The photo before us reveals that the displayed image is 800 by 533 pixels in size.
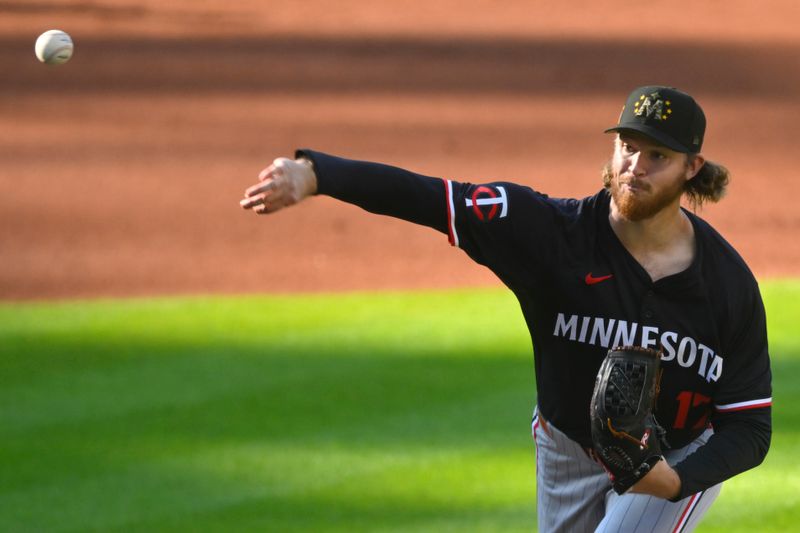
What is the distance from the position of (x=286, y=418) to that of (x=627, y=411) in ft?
13.4

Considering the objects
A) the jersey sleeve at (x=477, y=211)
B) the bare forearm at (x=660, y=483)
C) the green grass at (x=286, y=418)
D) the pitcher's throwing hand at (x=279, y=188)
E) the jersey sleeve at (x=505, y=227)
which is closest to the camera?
the pitcher's throwing hand at (x=279, y=188)

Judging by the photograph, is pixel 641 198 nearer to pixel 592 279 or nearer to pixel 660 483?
pixel 592 279

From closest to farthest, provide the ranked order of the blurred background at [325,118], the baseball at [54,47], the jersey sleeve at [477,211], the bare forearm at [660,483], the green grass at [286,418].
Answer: the bare forearm at [660,483] → the jersey sleeve at [477,211] → the green grass at [286,418] → the baseball at [54,47] → the blurred background at [325,118]

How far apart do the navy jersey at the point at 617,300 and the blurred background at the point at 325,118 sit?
654 cm

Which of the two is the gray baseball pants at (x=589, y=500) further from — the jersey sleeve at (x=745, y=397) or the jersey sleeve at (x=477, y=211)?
the jersey sleeve at (x=477, y=211)

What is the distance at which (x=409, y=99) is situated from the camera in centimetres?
1552

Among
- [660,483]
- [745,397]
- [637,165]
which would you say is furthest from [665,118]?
[660,483]

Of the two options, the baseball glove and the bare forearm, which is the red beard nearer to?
the baseball glove

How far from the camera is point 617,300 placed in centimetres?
390

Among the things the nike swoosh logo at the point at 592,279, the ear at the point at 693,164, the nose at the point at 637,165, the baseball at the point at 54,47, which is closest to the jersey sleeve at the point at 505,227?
the nike swoosh logo at the point at 592,279

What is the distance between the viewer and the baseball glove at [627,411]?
11.3 feet

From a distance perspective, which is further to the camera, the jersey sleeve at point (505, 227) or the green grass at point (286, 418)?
the green grass at point (286, 418)

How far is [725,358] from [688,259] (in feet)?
1.03

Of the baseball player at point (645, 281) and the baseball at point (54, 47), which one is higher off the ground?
the baseball at point (54, 47)
